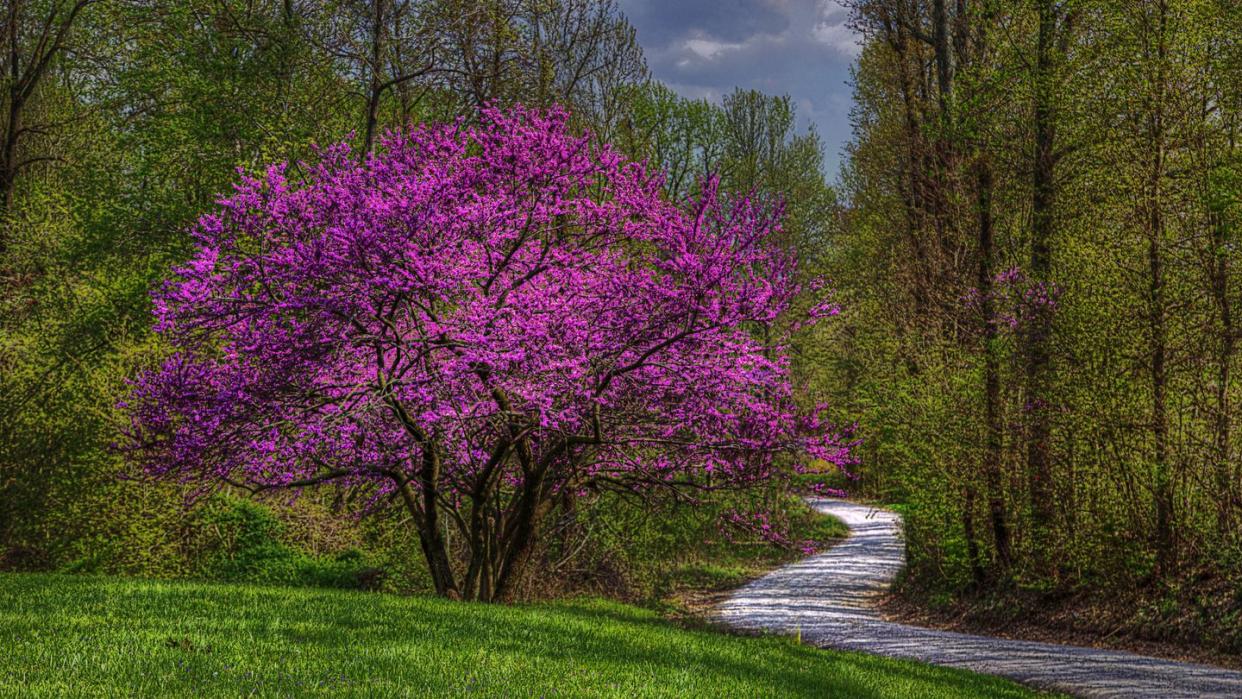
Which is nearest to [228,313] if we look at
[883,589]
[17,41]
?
[883,589]

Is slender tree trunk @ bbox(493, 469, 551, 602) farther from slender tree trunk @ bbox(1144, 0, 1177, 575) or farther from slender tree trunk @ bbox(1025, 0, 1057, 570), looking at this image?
slender tree trunk @ bbox(1144, 0, 1177, 575)

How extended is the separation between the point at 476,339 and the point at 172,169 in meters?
13.1

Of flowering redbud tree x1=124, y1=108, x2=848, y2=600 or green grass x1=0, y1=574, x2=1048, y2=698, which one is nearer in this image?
green grass x1=0, y1=574, x2=1048, y2=698

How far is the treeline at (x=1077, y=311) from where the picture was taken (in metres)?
11.7

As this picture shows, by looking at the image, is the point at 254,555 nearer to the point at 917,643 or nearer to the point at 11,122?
the point at 917,643

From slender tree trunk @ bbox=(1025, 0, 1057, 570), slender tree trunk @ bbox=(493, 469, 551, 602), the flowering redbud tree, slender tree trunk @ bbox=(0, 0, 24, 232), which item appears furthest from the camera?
slender tree trunk @ bbox=(0, 0, 24, 232)

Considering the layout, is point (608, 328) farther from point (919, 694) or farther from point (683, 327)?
point (919, 694)

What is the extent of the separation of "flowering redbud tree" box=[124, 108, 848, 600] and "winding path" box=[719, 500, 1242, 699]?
305cm

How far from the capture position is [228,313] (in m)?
8.84

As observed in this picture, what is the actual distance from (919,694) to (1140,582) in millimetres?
7153

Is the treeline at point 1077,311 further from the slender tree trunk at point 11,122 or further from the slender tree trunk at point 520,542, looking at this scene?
the slender tree trunk at point 11,122

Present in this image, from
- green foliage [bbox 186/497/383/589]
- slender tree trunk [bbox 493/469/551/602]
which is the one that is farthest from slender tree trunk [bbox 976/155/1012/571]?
green foliage [bbox 186/497/383/589]

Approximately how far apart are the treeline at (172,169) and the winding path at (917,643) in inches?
110

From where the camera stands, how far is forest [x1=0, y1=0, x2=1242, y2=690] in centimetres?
1184
